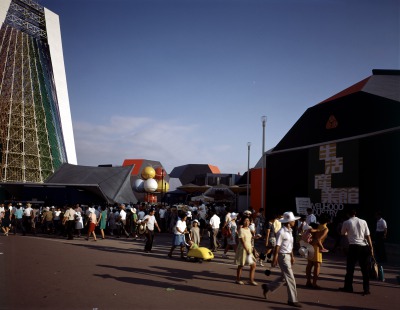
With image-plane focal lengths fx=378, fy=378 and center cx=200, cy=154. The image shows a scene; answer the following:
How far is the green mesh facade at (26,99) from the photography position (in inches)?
1828

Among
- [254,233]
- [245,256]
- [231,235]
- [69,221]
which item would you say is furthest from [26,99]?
[245,256]

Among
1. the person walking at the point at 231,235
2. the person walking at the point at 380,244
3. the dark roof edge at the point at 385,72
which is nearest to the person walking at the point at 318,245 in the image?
the person walking at the point at 231,235

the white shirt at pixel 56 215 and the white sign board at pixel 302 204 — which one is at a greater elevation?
the white sign board at pixel 302 204

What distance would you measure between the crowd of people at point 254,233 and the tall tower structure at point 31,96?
2657 cm

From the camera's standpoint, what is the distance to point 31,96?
47688mm

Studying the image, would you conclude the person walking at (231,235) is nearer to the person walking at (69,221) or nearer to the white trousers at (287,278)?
the white trousers at (287,278)

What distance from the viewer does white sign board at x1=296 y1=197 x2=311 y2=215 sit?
63.9 feet

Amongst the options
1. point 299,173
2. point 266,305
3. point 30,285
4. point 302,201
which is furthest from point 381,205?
point 30,285

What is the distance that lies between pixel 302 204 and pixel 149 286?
44.0 feet

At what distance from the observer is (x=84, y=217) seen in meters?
21.5

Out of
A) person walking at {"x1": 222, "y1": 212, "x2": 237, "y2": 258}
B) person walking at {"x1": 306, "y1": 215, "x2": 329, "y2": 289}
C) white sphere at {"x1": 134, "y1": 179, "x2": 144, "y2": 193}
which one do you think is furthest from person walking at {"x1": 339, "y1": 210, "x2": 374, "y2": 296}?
white sphere at {"x1": 134, "y1": 179, "x2": 144, "y2": 193}

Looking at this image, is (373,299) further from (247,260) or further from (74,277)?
(74,277)

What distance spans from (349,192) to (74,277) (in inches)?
522

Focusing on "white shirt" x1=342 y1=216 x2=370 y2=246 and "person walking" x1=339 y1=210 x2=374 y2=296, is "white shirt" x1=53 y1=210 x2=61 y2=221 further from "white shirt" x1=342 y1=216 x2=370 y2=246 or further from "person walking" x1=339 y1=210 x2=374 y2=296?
"white shirt" x1=342 y1=216 x2=370 y2=246
